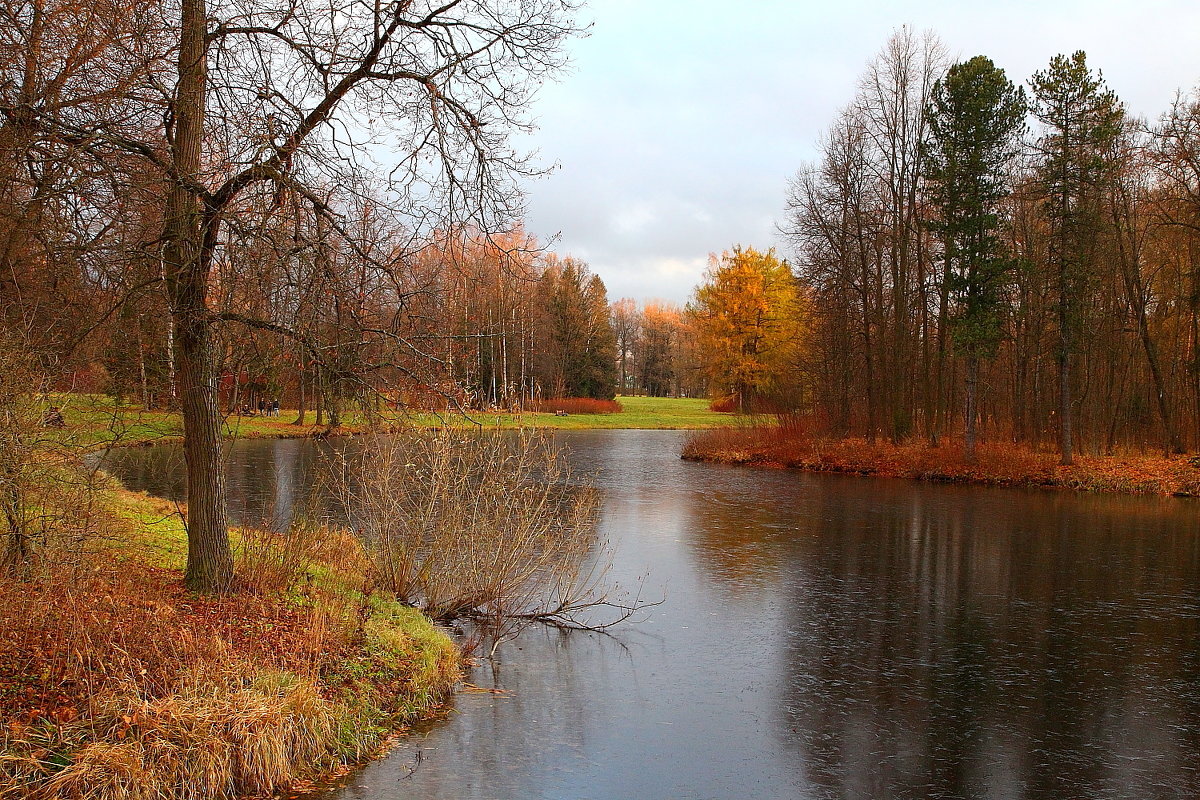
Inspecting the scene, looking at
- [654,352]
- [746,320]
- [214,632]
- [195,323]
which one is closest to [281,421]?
[746,320]

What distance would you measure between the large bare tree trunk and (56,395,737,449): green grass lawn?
Answer: 1.00 ft

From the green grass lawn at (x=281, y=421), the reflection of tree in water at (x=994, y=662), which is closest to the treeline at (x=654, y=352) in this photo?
the green grass lawn at (x=281, y=421)

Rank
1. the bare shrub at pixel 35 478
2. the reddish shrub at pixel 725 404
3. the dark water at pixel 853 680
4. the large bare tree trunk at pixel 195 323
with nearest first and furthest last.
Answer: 1. the bare shrub at pixel 35 478
2. the dark water at pixel 853 680
3. the large bare tree trunk at pixel 195 323
4. the reddish shrub at pixel 725 404

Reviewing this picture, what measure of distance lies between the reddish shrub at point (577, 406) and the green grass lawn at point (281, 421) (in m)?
0.85

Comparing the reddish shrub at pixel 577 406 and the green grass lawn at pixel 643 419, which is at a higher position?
the reddish shrub at pixel 577 406

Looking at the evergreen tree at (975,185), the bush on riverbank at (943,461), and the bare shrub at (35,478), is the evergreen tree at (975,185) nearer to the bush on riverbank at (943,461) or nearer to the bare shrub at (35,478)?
the bush on riverbank at (943,461)

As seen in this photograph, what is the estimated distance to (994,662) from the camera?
30.0ft

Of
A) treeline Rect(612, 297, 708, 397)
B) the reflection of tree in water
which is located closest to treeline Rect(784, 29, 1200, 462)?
the reflection of tree in water

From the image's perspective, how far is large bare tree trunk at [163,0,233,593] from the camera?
6.70 meters

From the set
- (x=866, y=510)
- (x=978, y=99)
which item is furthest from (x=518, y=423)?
(x=978, y=99)

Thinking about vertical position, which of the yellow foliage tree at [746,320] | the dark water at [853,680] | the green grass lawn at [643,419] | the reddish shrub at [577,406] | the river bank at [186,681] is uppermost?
the yellow foliage tree at [746,320]

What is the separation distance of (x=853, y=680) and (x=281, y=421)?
1416 inches

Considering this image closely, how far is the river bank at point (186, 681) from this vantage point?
515cm

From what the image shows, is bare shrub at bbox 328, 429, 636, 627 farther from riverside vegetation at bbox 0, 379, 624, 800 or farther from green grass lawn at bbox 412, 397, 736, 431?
green grass lawn at bbox 412, 397, 736, 431
